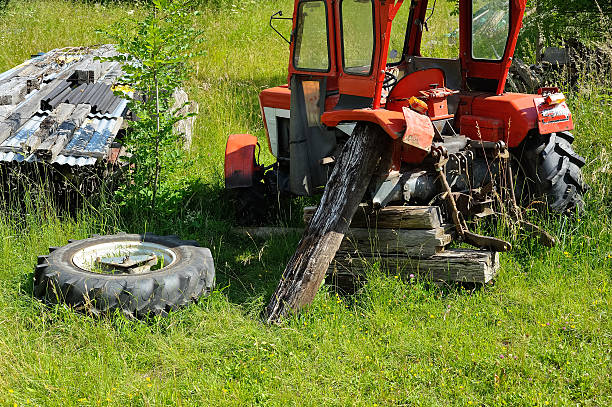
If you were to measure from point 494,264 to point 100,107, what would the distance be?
4780 millimetres

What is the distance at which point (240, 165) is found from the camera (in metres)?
6.56

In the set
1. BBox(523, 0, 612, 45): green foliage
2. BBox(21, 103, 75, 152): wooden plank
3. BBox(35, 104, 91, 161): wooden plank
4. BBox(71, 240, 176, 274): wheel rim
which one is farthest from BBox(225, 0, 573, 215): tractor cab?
BBox(523, 0, 612, 45): green foliage

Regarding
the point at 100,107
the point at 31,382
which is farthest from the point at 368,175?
the point at 100,107

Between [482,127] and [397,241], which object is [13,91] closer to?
[397,241]

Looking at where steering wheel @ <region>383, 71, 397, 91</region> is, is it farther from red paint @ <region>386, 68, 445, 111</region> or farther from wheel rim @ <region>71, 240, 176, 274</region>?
wheel rim @ <region>71, 240, 176, 274</region>

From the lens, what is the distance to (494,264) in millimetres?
4836

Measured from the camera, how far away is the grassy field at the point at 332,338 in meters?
3.76

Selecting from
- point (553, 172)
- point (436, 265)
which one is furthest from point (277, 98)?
point (553, 172)

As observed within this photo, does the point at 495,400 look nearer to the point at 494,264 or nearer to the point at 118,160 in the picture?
the point at 494,264

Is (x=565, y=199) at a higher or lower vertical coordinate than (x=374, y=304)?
higher

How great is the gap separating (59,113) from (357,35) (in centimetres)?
352

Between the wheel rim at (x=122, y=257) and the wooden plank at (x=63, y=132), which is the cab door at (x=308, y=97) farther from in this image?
the wooden plank at (x=63, y=132)

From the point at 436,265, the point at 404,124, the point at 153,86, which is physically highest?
the point at 153,86

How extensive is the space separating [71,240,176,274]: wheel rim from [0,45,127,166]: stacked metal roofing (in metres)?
1.14
